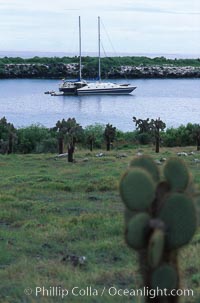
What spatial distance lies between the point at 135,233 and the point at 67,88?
76.2 m

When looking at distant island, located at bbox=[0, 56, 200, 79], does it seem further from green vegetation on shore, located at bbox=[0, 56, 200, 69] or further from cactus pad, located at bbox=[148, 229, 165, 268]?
cactus pad, located at bbox=[148, 229, 165, 268]

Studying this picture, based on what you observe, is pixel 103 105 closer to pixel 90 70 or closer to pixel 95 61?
pixel 90 70

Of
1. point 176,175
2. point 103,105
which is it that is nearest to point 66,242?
point 176,175

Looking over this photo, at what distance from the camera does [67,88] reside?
262ft

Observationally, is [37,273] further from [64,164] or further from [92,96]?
[92,96]

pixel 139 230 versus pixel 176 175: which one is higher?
pixel 176 175

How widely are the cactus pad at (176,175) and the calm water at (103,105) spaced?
4164cm

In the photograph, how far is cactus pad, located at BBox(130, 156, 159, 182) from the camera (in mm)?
4699

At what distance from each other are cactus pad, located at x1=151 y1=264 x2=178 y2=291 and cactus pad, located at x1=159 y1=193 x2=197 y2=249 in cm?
15

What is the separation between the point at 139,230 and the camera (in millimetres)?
4266

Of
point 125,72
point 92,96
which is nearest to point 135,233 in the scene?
point 92,96

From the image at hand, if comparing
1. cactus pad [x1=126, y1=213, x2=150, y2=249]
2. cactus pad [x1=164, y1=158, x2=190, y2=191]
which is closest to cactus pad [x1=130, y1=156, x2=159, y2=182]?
cactus pad [x1=164, y1=158, x2=190, y2=191]

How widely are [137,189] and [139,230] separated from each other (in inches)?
10.4

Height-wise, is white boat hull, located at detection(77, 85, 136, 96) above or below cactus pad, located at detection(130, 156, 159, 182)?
below
